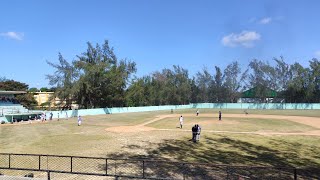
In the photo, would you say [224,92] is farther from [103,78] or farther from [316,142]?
[316,142]

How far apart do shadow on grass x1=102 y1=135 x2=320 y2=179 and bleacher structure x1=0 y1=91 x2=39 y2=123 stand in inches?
1402

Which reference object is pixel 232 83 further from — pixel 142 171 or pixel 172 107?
pixel 142 171

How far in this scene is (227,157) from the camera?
23.9 metres

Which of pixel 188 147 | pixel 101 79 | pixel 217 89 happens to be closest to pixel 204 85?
pixel 217 89

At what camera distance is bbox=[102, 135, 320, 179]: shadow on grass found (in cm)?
1814

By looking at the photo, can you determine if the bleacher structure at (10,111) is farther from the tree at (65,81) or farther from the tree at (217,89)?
the tree at (217,89)

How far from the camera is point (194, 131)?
3056cm

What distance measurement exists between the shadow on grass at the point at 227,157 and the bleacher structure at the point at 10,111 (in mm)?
35604

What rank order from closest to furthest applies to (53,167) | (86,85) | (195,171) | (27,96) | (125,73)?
1. (195,171)
2. (53,167)
3. (86,85)
4. (125,73)
5. (27,96)

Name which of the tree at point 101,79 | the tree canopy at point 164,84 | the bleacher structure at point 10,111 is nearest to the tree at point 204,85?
the tree canopy at point 164,84

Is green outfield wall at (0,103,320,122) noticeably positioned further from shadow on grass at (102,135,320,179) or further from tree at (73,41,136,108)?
shadow on grass at (102,135,320,179)

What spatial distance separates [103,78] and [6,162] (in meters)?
66.4

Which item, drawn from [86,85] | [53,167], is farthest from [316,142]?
[86,85]

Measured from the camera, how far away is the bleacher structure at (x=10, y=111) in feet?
184
